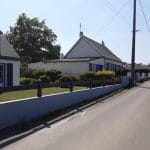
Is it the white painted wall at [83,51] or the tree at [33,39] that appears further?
the tree at [33,39]

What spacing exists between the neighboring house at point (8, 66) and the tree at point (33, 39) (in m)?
44.2

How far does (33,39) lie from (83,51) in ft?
61.0

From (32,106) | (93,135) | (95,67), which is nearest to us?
(93,135)

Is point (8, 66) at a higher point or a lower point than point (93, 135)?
higher

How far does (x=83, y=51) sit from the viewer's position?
58.0 m

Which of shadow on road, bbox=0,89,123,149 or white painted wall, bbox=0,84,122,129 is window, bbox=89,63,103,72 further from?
shadow on road, bbox=0,89,123,149

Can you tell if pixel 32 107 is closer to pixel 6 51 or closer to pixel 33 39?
pixel 6 51

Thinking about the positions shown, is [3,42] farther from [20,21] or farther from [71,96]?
A: [20,21]

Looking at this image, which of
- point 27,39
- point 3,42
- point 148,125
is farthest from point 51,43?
point 148,125

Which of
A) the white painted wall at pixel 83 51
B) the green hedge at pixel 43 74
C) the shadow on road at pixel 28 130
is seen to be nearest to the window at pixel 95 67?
the white painted wall at pixel 83 51

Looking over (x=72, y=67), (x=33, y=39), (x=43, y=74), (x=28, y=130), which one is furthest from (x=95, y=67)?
(x=28, y=130)

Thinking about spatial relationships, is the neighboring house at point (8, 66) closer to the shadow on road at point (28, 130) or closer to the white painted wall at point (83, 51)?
the shadow on road at point (28, 130)

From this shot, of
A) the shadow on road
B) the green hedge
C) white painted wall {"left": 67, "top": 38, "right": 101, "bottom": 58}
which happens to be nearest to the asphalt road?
the shadow on road

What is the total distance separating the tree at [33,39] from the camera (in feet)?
239
